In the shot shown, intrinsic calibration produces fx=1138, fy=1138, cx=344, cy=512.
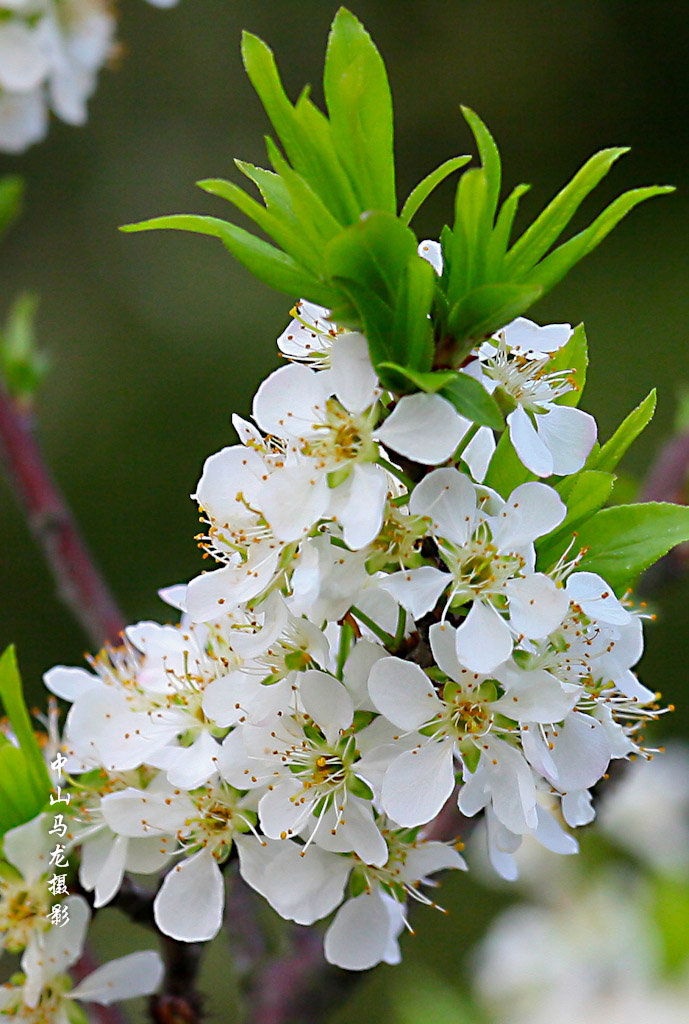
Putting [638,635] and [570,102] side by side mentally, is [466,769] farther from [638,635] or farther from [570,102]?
[570,102]

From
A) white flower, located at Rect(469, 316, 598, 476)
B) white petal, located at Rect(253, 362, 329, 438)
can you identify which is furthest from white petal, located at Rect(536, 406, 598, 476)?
white petal, located at Rect(253, 362, 329, 438)

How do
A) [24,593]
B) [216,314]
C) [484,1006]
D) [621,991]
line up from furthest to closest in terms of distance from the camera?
[216,314] < [24,593] < [484,1006] < [621,991]

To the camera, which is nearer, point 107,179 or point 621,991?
point 621,991

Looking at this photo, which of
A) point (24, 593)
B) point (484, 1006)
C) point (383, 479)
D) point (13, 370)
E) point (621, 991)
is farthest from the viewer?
point (24, 593)

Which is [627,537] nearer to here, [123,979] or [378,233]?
[378,233]

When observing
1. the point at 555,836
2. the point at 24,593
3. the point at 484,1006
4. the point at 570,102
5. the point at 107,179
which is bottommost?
the point at 484,1006

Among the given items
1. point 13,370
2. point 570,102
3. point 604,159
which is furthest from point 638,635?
point 570,102

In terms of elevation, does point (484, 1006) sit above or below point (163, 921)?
below

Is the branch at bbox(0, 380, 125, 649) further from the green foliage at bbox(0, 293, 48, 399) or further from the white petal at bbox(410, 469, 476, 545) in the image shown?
the white petal at bbox(410, 469, 476, 545)
